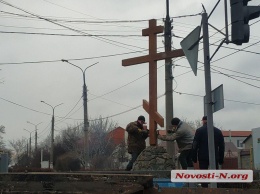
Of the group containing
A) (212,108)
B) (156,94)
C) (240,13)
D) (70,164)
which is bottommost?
(70,164)

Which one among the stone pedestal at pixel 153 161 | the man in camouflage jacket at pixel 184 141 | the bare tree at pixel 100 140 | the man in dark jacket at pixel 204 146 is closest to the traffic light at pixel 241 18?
the man in dark jacket at pixel 204 146

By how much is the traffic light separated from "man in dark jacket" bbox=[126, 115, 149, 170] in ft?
14.1

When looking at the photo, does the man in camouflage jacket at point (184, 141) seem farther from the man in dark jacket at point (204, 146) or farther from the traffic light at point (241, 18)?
the traffic light at point (241, 18)

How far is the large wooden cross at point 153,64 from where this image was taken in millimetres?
10219

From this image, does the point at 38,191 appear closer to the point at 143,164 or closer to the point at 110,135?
the point at 143,164

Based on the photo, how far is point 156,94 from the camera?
417 inches

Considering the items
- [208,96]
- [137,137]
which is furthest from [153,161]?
[208,96]

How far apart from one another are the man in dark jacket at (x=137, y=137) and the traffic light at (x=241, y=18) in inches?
169

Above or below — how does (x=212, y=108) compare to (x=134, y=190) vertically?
above

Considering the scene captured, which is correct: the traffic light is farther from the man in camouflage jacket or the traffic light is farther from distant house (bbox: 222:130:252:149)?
distant house (bbox: 222:130:252:149)

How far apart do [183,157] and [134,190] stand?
570cm

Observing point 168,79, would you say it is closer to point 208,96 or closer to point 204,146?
point 204,146

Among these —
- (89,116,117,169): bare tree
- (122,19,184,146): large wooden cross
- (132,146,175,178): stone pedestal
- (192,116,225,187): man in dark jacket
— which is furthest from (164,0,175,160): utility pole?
(89,116,117,169): bare tree

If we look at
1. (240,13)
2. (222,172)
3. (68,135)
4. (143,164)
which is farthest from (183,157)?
(68,135)
